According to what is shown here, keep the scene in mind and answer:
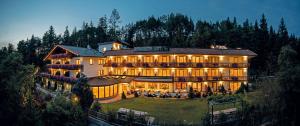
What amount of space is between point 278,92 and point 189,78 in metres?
26.0

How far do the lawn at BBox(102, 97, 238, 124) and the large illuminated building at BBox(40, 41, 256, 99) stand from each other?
650 cm

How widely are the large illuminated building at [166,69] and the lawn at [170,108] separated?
650 cm

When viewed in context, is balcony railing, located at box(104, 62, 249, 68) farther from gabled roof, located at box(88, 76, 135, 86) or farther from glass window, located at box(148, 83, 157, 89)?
glass window, located at box(148, 83, 157, 89)

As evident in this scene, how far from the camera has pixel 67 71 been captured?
48812mm

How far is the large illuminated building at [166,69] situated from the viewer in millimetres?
44375

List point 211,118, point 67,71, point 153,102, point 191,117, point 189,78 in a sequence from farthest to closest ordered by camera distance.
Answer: point 67,71
point 189,78
point 153,102
point 191,117
point 211,118

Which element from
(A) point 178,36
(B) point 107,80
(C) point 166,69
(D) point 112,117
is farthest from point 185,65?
(A) point 178,36

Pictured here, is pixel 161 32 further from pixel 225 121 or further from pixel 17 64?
pixel 17 64

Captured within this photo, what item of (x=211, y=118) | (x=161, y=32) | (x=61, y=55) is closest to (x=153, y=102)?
(x=211, y=118)

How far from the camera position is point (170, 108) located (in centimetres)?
3192

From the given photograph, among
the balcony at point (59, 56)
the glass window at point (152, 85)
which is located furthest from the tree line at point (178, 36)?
the balcony at point (59, 56)

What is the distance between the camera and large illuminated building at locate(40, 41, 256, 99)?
44.4 m

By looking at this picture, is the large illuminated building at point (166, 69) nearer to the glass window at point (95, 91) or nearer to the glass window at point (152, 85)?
the glass window at point (152, 85)

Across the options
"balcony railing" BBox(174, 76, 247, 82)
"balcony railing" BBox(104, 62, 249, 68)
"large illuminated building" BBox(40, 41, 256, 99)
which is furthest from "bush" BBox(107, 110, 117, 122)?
"balcony railing" BBox(104, 62, 249, 68)
